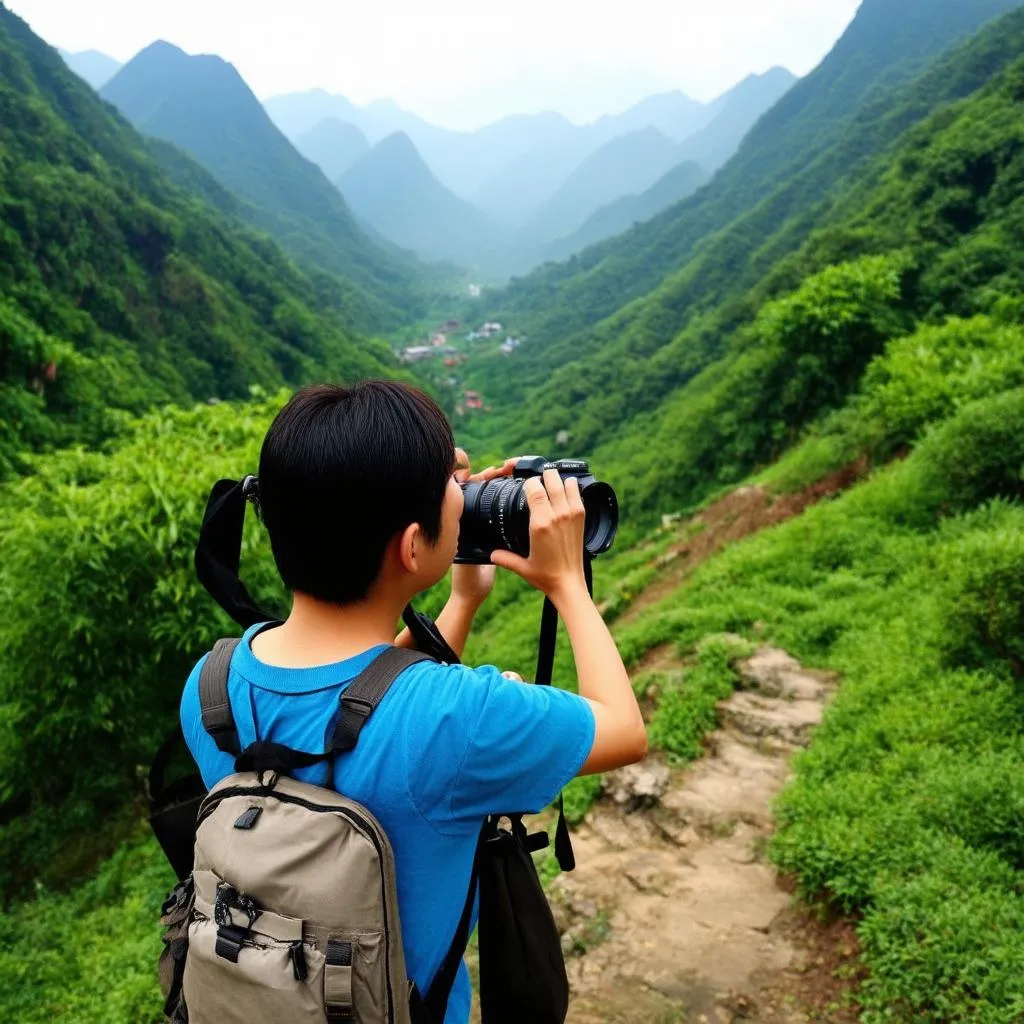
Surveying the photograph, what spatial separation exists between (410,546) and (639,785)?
3.29 meters

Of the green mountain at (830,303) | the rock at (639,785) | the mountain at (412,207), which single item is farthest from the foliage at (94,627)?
the mountain at (412,207)

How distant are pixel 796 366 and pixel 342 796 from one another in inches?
560

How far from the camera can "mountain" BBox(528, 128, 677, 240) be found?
596 feet

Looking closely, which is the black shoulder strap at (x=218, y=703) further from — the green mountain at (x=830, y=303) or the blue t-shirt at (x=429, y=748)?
the green mountain at (x=830, y=303)

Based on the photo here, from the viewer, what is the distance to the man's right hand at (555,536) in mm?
1188

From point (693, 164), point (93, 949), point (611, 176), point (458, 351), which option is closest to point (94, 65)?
point (611, 176)

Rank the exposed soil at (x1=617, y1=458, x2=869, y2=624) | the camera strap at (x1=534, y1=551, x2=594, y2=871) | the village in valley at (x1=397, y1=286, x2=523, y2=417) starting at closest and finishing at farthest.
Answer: the camera strap at (x1=534, y1=551, x2=594, y2=871)
the exposed soil at (x1=617, y1=458, x2=869, y2=624)
the village in valley at (x1=397, y1=286, x2=523, y2=417)

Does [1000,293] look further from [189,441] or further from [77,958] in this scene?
[77,958]

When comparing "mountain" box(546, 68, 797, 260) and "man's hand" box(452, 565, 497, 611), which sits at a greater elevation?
"mountain" box(546, 68, 797, 260)

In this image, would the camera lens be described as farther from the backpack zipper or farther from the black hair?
the backpack zipper

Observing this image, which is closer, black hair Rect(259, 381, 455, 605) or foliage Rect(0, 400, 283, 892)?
black hair Rect(259, 381, 455, 605)

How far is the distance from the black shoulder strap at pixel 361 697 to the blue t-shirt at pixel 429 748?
0.01m

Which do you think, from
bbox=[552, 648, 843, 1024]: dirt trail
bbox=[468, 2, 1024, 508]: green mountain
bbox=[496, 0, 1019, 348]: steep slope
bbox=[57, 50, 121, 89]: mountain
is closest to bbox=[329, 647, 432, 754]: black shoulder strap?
bbox=[552, 648, 843, 1024]: dirt trail

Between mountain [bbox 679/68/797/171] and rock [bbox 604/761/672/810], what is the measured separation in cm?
18836
